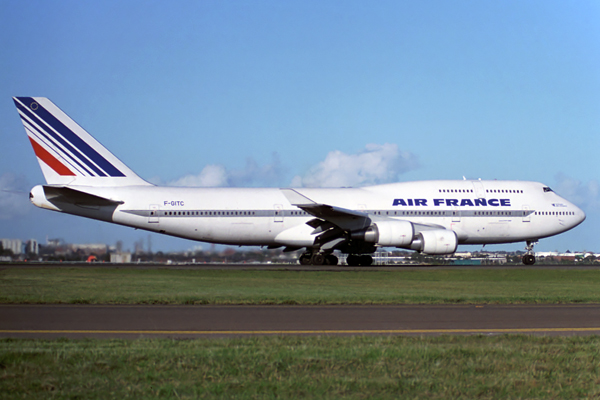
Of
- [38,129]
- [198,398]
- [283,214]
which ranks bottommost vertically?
[198,398]

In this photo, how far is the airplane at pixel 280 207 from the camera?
111ft

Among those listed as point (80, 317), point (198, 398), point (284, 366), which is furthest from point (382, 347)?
point (80, 317)

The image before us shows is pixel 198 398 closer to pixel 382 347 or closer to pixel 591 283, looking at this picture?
pixel 382 347

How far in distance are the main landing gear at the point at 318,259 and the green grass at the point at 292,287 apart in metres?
6.35

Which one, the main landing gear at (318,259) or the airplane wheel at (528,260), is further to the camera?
the airplane wheel at (528,260)

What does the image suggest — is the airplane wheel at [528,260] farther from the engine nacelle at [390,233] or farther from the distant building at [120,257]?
the distant building at [120,257]

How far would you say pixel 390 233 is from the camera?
33344 mm

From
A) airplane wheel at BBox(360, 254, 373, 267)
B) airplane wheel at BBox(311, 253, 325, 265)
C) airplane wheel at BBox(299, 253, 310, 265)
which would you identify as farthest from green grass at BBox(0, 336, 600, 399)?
airplane wheel at BBox(299, 253, 310, 265)

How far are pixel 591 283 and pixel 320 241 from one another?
562 inches

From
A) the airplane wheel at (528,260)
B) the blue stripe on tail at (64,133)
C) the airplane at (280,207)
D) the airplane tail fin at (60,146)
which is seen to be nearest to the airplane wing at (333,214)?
the airplane at (280,207)

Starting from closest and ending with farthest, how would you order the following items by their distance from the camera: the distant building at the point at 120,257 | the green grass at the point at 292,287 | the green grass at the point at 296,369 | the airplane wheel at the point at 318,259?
1. the green grass at the point at 296,369
2. the green grass at the point at 292,287
3. the airplane wheel at the point at 318,259
4. the distant building at the point at 120,257

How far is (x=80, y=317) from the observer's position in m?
12.9

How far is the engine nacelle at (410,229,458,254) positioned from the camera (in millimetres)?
33312

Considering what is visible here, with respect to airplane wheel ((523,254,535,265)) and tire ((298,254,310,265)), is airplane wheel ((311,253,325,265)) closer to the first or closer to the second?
tire ((298,254,310,265))
